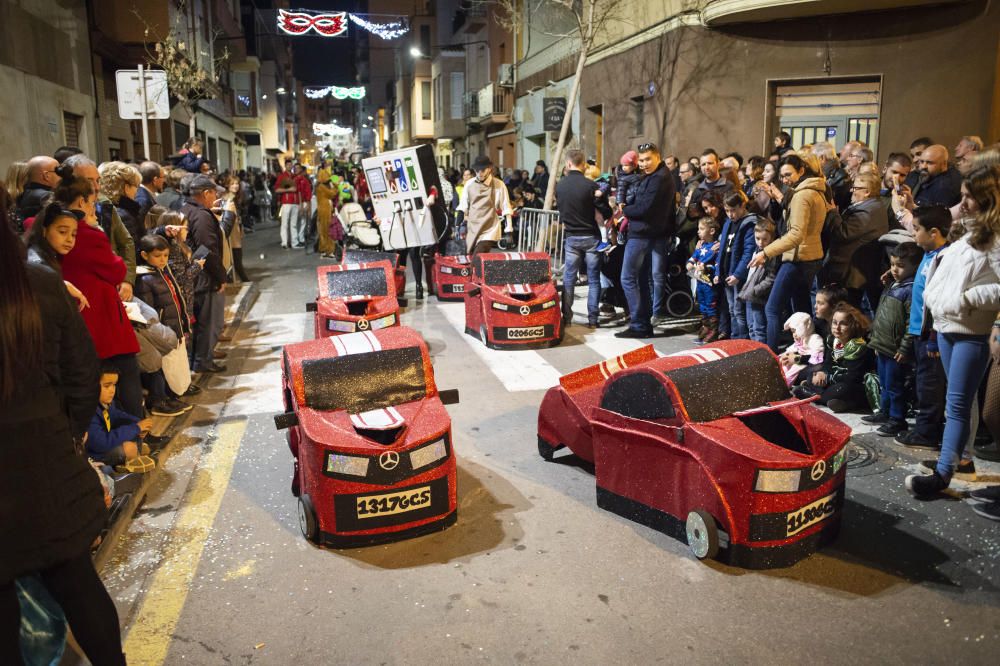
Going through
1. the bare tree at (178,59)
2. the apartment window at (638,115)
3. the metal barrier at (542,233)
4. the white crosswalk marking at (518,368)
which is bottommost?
the white crosswalk marking at (518,368)

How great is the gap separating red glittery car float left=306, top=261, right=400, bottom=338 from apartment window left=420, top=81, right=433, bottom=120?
143ft

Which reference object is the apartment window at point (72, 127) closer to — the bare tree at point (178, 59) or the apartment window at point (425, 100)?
the bare tree at point (178, 59)

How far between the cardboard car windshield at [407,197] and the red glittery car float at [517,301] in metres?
3.06

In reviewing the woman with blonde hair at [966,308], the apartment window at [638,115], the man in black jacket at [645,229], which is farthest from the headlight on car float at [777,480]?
the apartment window at [638,115]

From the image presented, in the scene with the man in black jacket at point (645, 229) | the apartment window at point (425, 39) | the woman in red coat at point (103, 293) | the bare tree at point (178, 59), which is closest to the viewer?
the woman in red coat at point (103, 293)

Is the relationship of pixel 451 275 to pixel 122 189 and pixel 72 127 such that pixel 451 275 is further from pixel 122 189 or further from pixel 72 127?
pixel 72 127

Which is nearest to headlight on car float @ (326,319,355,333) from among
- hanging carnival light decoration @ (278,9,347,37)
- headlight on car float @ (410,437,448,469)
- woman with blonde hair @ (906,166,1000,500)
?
headlight on car float @ (410,437,448,469)

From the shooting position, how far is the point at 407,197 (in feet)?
39.2

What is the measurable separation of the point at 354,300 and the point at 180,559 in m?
4.32

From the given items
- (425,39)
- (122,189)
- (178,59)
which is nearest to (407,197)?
(122,189)

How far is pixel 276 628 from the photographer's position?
3.54m

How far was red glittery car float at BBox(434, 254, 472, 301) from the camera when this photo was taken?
1182 centimetres

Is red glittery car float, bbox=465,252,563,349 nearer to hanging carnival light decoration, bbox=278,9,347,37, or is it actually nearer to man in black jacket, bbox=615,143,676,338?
man in black jacket, bbox=615,143,676,338

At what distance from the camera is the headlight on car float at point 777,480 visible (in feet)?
12.5
